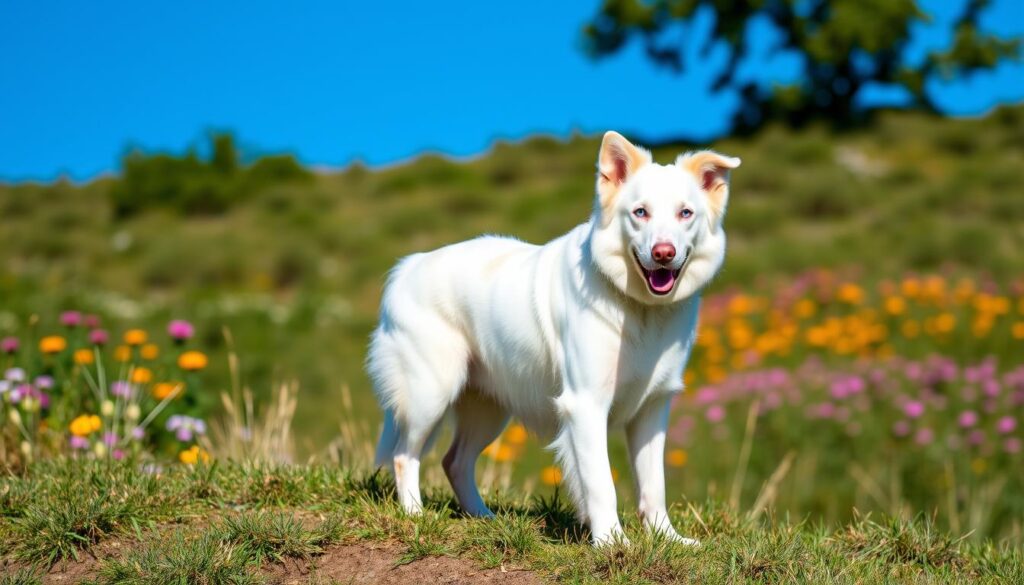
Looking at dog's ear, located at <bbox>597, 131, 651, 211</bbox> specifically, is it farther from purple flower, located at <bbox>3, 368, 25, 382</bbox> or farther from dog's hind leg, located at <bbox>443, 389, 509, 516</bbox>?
purple flower, located at <bbox>3, 368, 25, 382</bbox>

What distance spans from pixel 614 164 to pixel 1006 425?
18.2 feet

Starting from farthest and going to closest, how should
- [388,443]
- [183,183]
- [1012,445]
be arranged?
1. [183,183]
2. [1012,445]
3. [388,443]

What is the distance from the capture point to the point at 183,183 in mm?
21859

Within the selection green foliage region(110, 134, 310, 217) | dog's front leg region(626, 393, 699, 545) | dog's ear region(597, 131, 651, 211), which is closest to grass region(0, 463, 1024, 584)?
dog's front leg region(626, 393, 699, 545)

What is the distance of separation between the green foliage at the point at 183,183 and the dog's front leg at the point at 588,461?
762 inches

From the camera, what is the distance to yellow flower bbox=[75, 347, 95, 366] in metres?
5.75

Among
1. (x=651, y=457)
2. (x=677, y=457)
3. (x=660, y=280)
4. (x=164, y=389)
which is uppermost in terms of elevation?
(x=660, y=280)

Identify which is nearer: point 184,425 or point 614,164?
point 614,164

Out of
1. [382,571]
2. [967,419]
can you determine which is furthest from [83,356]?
[967,419]

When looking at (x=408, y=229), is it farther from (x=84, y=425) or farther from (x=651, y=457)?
(x=651, y=457)

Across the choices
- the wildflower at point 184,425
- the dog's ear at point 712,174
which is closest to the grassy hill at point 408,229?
the wildflower at point 184,425

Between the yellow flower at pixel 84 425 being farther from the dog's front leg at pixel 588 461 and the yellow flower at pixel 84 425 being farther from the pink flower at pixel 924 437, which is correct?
the pink flower at pixel 924 437

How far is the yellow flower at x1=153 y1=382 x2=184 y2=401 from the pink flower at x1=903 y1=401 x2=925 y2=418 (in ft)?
19.0

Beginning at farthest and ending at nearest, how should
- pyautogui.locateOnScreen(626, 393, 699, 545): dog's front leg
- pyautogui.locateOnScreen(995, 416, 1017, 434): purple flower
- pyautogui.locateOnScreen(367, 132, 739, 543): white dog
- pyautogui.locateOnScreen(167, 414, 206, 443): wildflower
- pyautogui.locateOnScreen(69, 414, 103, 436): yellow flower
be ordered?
pyautogui.locateOnScreen(995, 416, 1017, 434): purple flower, pyautogui.locateOnScreen(167, 414, 206, 443): wildflower, pyautogui.locateOnScreen(69, 414, 103, 436): yellow flower, pyautogui.locateOnScreen(626, 393, 699, 545): dog's front leg, pyautogui.locateOnScreen(367, 132, 739, 543): white dog
